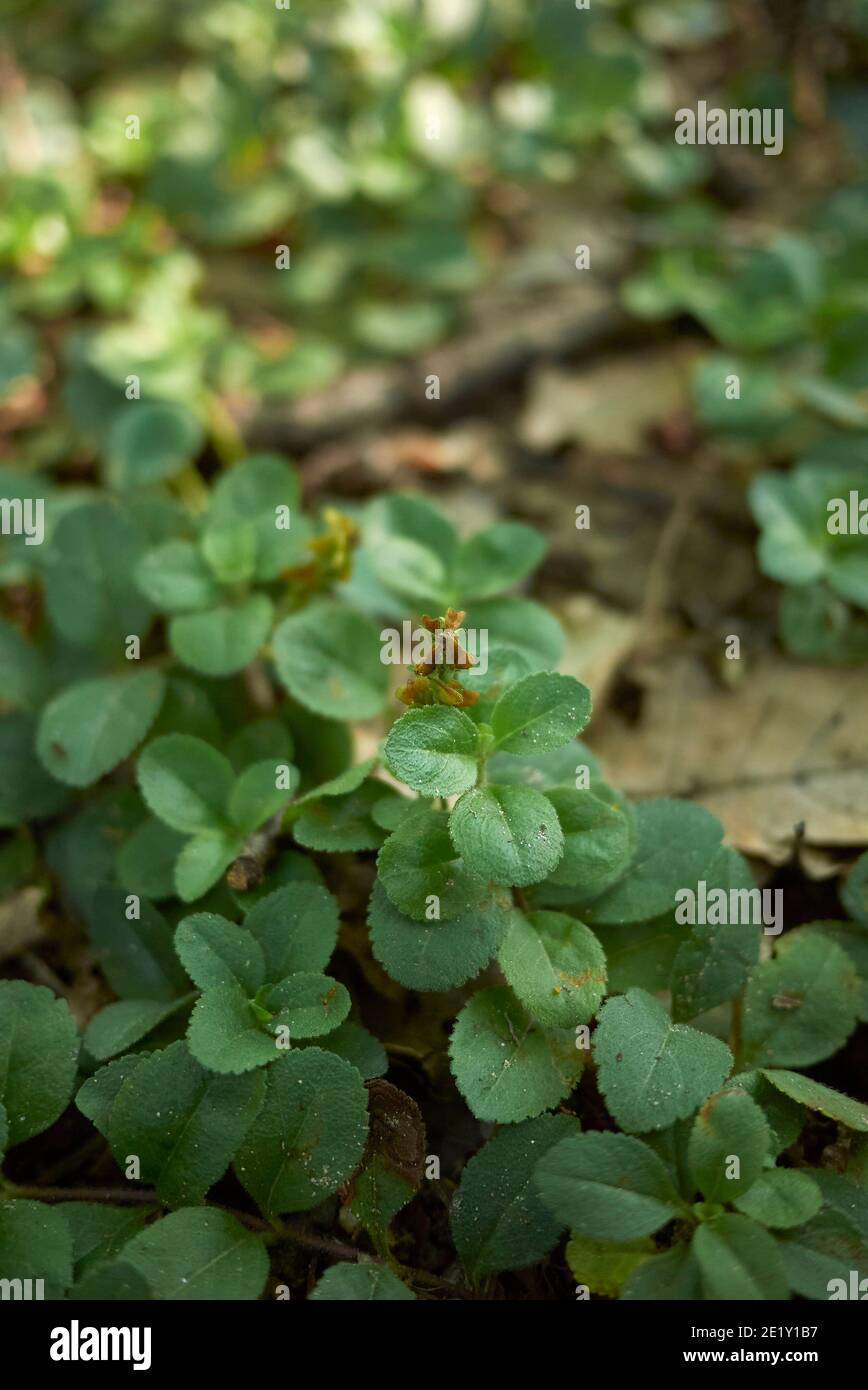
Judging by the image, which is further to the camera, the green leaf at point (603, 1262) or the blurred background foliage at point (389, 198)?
the blurred background foliage at point (389, 198)

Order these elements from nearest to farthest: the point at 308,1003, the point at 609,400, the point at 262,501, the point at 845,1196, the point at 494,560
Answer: the point at 845,1196 → the point at 308,1003 → the point at 494,560 → the point at 262,501 → the point at 609,400

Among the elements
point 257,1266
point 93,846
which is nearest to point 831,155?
point 93,846

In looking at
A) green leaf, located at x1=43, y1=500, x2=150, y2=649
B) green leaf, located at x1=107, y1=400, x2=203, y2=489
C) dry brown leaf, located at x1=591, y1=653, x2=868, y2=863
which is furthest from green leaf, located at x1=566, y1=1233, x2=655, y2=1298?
green leaf, located at x1=107, y1=400, x2=203, y2=489

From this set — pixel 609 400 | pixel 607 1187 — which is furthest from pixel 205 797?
pixel 609 400

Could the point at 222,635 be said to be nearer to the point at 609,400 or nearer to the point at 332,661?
the point at 332,661

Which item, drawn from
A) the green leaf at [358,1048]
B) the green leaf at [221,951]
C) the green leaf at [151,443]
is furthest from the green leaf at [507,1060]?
the green leaf at [151,443]

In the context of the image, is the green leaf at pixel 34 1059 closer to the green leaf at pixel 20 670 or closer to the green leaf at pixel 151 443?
the green leaf at pixel 20 670
